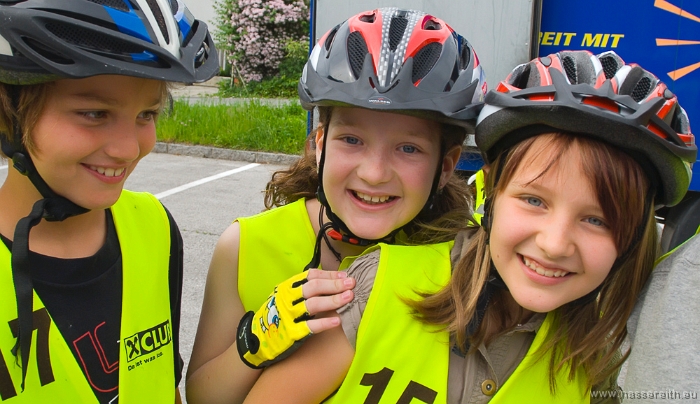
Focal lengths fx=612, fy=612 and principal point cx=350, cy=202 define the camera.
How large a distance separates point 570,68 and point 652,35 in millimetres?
3319

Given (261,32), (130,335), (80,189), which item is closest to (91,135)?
(80,189)

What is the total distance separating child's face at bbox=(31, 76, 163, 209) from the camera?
5.57 feet

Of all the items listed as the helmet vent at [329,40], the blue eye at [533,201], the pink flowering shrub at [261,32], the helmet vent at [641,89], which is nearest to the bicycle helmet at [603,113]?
the helmet vent at [641,89]

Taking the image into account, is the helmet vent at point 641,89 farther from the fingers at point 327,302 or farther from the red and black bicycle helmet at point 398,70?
the fingers at point 327,302

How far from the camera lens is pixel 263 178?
361 inches

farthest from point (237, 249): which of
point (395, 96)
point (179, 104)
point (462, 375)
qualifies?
point (179, 104)

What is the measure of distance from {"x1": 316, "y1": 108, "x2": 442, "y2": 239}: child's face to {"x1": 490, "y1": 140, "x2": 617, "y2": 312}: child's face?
480mm

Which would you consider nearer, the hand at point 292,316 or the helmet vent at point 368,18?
the hand at point 292,316

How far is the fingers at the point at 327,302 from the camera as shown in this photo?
69.1 inches

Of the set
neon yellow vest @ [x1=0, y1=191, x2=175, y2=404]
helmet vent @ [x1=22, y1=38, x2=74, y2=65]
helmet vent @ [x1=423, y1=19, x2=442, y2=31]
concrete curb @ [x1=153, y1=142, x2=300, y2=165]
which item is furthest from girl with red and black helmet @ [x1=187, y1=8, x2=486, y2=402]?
concrete curb @ [x1=153, y1=142, x2=300, y2=165]

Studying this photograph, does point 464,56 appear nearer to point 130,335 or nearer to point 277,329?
point 277,329

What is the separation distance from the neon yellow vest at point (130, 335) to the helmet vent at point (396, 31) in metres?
1.06

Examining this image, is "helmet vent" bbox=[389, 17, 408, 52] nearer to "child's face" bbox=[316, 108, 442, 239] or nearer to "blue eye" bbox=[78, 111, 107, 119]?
"child's face" bbox=[316, 108, 442, 239]

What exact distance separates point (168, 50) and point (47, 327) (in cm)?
86
